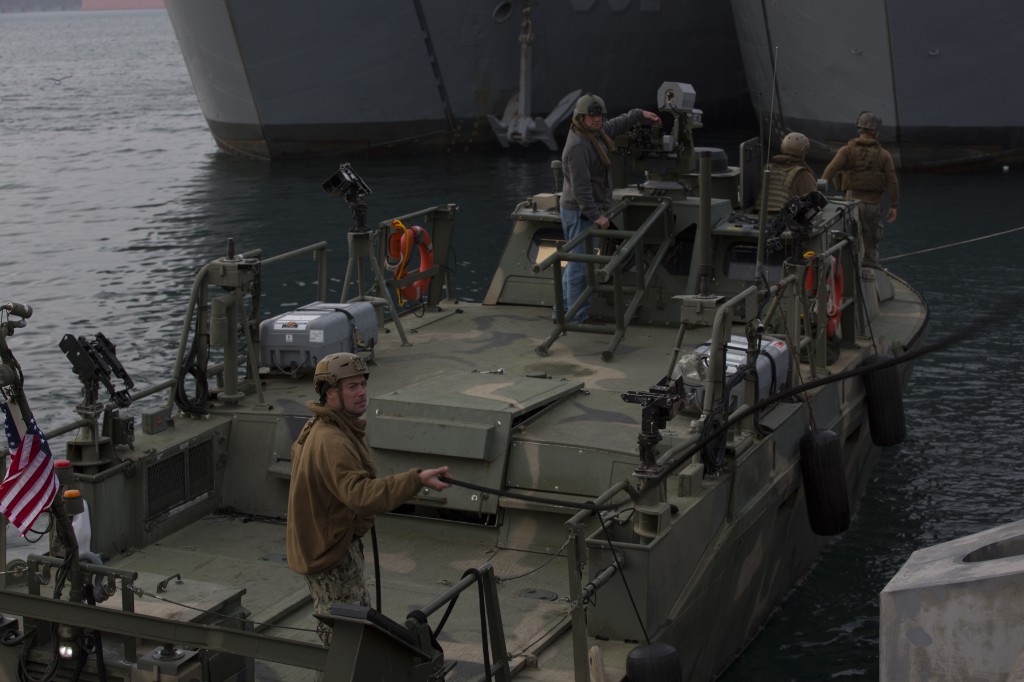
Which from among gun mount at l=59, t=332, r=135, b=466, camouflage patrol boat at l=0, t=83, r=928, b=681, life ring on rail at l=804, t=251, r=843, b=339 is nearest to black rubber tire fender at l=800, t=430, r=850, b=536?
camouflage patrol boat at l=0, t=83, r=928, b=681

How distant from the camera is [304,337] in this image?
35.0 feet

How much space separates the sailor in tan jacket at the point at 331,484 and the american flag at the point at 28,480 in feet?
5.46

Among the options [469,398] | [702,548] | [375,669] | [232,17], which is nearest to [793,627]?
[702,548]

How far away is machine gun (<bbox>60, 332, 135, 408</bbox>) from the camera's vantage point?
A: 857cm

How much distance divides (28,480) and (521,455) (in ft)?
9.73

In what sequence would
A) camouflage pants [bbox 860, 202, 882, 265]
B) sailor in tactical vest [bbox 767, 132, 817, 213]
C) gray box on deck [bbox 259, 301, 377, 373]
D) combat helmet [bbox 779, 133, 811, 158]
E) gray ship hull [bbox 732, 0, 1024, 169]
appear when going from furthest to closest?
gray ship hull [bbox 732, 0, 1024, 169] → camouflage pants [bbox 860, 202, 882, 265] → combat helmet [bbox 779, 133, 811, 158] → sailor in tactical vest [bbox 767, 132, 817, 213] → gray box on deck [bbox 259, 301, 377, 373]

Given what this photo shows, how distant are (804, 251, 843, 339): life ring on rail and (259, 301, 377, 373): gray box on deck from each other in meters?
3.41

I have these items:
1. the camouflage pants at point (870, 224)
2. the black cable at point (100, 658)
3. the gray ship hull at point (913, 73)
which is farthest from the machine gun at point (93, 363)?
the gray ship hull at point (913, 73)

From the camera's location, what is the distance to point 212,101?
33.8m

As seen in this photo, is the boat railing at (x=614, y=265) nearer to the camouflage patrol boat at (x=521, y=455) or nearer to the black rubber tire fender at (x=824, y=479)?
the camouflage patrol boat at (x=521, y=455)

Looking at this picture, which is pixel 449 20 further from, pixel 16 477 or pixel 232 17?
pixel 16 477

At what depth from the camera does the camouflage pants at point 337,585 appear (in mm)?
6875

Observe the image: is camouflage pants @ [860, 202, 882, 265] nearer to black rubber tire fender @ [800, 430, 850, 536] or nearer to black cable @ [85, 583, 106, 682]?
black rubber tire fender @ [800, 430, 850, 536]

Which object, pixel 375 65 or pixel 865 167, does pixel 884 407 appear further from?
pixel 375 65
